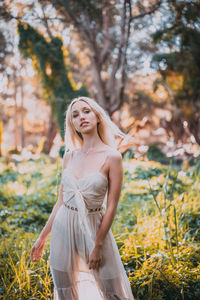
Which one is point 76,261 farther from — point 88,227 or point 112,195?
point 112,195

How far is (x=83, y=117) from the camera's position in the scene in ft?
5.49

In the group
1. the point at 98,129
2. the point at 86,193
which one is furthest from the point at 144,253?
the point at 98,129

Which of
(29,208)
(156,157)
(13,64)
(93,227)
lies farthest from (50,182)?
(13,64)

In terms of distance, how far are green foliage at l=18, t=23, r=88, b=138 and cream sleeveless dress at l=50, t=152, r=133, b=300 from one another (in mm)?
5775

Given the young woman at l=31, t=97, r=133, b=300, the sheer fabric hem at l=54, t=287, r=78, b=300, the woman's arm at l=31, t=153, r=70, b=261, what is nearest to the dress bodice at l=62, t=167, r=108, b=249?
the young woman at l=31, t=97, r=133, b=300

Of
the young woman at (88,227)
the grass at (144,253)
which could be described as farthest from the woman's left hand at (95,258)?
the grass at (144,253)

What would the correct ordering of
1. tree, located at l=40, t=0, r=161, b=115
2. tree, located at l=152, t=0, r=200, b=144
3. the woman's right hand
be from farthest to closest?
tree, located at l=40, t=0, r=161, b=115 < tree, located at l=152, t=0, r=200, b=144 < the woman's right hand

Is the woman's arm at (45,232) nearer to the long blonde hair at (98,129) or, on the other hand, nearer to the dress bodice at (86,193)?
the dress bodice at (86,193)

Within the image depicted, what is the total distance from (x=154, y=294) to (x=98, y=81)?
20.5ft

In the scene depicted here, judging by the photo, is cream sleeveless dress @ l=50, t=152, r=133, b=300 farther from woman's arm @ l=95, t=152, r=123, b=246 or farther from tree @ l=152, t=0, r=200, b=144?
tree @ l=152, t=0, r=200, b=144

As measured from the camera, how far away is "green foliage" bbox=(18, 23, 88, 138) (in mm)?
7223

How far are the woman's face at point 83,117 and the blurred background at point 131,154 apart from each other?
0.89m

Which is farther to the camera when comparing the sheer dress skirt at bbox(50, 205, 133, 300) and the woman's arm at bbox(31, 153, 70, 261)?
the woman's arm at bbox(31, 153, 70, 261)

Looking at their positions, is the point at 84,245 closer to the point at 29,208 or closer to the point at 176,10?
the point at 29,208
